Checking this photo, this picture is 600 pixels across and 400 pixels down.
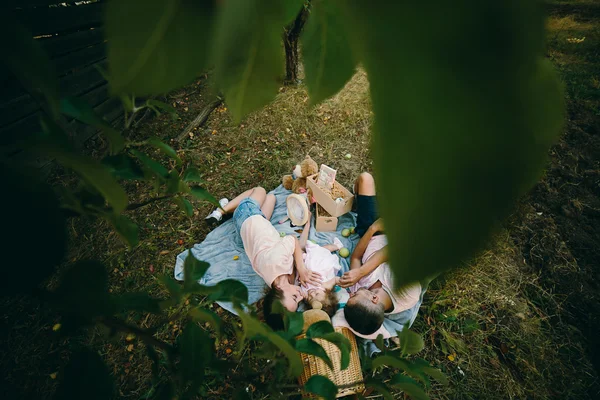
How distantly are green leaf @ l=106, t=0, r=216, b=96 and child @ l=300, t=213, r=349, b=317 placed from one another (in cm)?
190

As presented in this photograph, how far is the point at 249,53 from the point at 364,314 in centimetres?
178

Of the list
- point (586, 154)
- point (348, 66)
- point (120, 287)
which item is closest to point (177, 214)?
point (120, 287)

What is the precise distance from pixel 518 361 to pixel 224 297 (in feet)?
6.03

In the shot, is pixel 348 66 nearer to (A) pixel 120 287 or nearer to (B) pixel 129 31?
(B) pixel 129 31

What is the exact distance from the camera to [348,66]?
160 millimetres

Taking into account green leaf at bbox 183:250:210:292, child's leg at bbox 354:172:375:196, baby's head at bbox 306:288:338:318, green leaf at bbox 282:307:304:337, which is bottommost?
baby's head at bbox 306:288:338:318

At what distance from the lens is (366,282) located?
206cm

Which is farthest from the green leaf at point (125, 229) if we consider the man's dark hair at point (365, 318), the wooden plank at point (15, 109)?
the wooden plank at point (15, 109)

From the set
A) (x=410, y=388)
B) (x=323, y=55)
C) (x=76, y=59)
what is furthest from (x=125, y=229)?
(x=76, y=59)

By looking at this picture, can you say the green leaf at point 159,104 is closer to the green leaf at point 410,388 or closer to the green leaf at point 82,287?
the green leaf at point 82,287

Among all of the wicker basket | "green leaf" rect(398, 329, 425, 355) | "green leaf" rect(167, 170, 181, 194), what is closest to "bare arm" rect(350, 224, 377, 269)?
the wicker basket

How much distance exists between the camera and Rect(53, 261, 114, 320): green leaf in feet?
0.95

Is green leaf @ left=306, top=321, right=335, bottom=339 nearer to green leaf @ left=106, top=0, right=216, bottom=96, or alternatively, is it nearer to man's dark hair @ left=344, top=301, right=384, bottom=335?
green leaf @ left=106, top=0, right=216, bottom=96

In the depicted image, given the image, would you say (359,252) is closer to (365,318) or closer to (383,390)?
(365,318)
